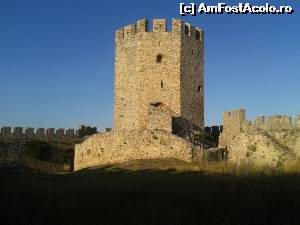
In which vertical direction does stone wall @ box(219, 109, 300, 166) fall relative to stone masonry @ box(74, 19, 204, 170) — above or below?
below

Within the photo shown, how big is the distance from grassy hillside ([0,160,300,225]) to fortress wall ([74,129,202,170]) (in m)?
10.3

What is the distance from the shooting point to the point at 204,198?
10.5 metres

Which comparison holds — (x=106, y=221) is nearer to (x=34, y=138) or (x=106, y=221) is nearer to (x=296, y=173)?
(x=296, y=173)

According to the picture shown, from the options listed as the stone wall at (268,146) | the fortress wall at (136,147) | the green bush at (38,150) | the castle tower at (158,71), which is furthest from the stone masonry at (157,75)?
the stone wall at (268,146)

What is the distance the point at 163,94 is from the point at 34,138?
1539 cm

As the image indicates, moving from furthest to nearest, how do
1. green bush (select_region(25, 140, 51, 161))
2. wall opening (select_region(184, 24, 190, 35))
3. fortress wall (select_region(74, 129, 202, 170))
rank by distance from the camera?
green bush (select_region(25, 140, 51, 161))
wall opening (select_region(184, 24, 190, 35))
fortress wall (select_region(74, 129, 202, 170))

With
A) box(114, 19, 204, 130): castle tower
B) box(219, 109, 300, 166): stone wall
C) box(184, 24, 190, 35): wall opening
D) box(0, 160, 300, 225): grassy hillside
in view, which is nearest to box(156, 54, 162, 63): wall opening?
box(114, 19, 204, 130): castle tower

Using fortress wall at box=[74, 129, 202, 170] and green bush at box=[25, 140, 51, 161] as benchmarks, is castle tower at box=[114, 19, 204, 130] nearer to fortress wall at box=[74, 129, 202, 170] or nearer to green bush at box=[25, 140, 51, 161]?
fortress wall at box=[74, 129, 202, 170]

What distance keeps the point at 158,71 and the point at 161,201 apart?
69.9 feet

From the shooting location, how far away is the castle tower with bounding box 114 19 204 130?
3130cm

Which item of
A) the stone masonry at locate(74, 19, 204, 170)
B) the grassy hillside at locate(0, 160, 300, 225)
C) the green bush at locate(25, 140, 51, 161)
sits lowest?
the grassy hillside at locate(0, 160, 300, 225)

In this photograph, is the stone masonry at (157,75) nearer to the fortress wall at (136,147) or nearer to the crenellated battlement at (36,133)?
the fortress wall at (136,147)

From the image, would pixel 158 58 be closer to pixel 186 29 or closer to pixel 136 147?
pixel 186 29

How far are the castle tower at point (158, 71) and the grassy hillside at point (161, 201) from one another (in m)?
18.3
